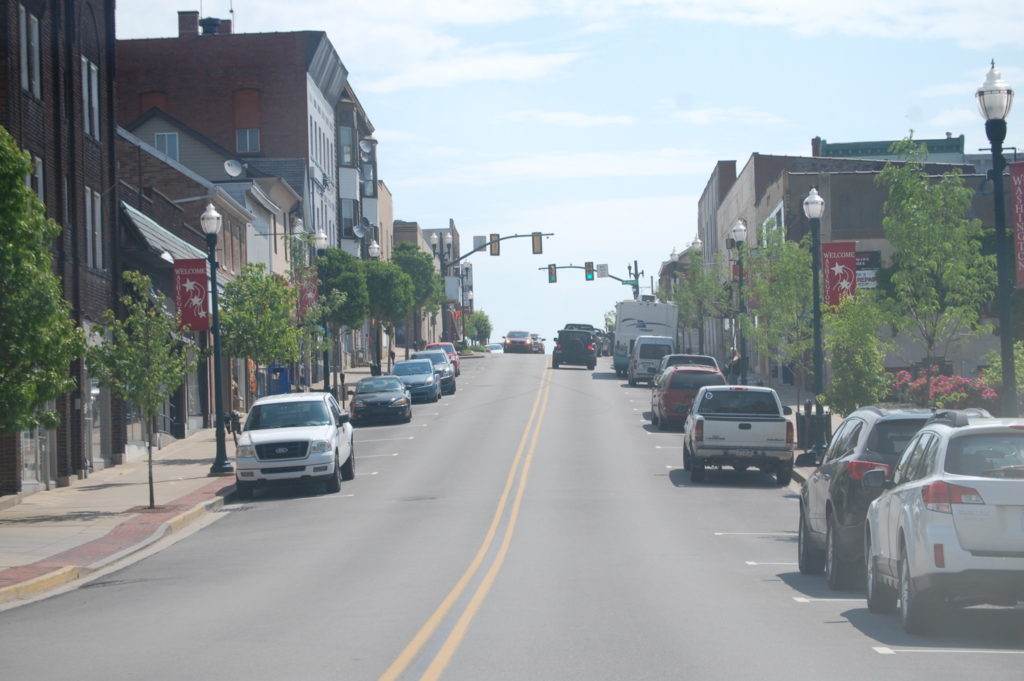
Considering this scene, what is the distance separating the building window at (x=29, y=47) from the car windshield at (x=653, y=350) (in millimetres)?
33866

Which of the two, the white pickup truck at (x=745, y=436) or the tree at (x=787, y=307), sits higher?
the tree at (x=787, y=307)

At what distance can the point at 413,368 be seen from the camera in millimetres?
52094

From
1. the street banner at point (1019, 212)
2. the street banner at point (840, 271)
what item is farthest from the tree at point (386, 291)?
the street banner at point (1019, 212)

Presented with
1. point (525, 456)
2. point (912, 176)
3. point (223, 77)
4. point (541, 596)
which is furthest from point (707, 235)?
point (541, 596)

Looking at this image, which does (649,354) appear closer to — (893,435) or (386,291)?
(386,291)

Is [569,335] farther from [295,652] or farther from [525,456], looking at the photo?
[295,652]

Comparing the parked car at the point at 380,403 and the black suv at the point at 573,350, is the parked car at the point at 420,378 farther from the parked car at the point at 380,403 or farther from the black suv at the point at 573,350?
the black suv at the point at 573,350

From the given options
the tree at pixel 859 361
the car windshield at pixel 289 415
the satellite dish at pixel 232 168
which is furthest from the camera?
the satellite dish at pixel 232 168

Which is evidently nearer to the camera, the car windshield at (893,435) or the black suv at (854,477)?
the black suv at (854,477)

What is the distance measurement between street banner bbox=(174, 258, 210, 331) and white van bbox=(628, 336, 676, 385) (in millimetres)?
27984

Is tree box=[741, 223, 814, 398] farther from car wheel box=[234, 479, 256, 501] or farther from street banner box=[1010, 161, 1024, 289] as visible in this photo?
street banner box=[1010, 161, 1024, 289]

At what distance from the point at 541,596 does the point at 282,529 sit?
8827 millimetres

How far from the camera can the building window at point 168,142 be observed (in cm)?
5941

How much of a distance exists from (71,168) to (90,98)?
3237 millimetres
